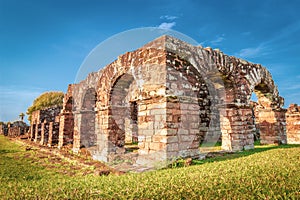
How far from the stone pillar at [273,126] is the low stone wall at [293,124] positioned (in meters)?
0.96

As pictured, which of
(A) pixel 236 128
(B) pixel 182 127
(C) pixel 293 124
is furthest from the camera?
(C) pixel 293 124

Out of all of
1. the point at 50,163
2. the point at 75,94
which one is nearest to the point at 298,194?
the point at 50,163

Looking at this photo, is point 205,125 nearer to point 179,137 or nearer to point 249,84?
point 249,84

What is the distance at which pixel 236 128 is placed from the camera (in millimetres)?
7719

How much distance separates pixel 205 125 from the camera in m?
12.4

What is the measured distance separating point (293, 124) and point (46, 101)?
119 ft

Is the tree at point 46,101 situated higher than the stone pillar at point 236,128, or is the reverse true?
the tree at point 46,101

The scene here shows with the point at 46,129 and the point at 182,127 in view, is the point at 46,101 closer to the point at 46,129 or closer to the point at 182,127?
the point at 46,129

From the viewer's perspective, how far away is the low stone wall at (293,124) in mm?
10398

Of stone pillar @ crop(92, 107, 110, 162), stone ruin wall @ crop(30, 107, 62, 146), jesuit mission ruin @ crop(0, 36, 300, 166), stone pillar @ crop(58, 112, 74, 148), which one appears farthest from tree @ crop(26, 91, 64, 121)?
stone pillar @ crop(92, 107, 110, 162)

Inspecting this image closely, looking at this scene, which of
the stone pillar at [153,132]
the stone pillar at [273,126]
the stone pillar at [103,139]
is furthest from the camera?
the stone pillar at [273,126]

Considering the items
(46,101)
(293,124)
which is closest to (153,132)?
(293,124)

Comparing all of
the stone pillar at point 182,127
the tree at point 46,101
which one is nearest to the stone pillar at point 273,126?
the stone pillar at point 182,127

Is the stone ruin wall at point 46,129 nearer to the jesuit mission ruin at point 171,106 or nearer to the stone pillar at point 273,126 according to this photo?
the jesuit mission ruin at point 171,106
